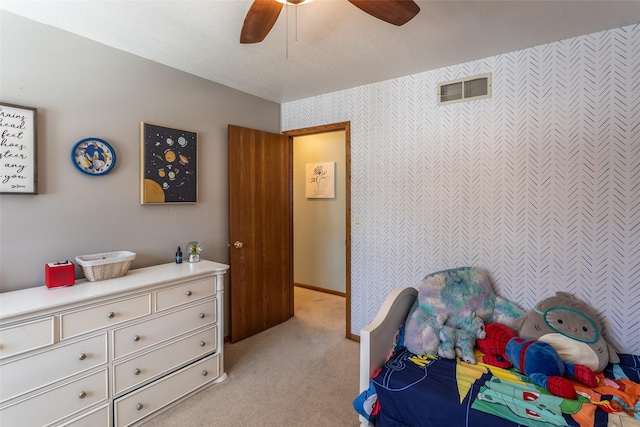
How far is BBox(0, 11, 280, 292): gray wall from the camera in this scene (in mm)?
1815

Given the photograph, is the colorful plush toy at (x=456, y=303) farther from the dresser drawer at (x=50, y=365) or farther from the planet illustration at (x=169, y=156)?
the planet illustration at (x=169, y=156)

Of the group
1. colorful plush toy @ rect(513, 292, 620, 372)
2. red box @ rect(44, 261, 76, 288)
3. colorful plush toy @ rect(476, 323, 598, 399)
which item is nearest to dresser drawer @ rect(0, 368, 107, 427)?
red box @ rect(44, 261, 76, 288)

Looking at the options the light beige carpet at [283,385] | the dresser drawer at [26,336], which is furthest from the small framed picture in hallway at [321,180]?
the dresser drawer at [26,336]

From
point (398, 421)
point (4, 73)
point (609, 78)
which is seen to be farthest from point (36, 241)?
point (609, 78)

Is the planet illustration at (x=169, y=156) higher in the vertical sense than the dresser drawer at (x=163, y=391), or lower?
higher

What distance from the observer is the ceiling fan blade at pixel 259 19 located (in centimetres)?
139

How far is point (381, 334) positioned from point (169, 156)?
6.72 ft

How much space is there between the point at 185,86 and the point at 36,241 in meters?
1.54

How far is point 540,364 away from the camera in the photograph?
163 centimetres

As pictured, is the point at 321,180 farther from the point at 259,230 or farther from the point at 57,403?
the point at 57,403

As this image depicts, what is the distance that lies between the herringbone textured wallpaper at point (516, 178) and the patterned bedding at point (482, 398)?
25.2 inches

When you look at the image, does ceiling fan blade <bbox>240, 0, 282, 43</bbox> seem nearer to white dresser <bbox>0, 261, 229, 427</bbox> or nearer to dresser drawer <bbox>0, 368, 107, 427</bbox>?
white dresser <bbox>0, 261, 229, 427</bbox>

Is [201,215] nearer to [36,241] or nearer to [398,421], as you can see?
[36,241]

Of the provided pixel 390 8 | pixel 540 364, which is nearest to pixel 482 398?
pixel 540 364
